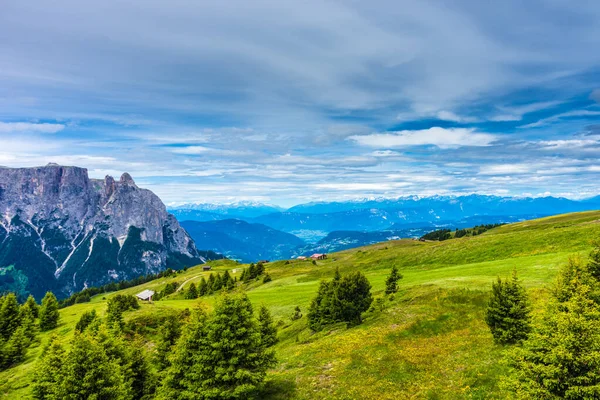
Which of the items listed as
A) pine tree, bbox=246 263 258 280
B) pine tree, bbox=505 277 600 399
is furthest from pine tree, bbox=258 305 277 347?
pine tree, bbox=246 263 258 280

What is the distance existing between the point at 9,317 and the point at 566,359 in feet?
304

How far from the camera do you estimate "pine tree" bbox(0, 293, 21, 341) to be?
66.7 meters

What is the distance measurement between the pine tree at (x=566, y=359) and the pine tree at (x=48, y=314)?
306 ft

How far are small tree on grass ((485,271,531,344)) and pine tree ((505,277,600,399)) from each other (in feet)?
43.6

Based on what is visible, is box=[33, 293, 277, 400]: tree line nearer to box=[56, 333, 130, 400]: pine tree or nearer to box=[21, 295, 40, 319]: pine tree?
box=[56, 333, 130, 400]: pine tree

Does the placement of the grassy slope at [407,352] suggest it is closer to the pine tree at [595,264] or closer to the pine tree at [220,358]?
the pine tree at [220,358]

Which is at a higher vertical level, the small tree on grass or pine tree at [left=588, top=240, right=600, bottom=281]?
pine tree at [left=588, top=240, right=600, bottom=281]

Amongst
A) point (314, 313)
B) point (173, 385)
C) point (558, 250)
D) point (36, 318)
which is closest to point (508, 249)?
point (558, 250)

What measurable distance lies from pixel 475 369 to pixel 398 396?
716cm

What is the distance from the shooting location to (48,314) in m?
75.9

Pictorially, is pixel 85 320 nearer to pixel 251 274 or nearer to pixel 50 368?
pixel 50 368

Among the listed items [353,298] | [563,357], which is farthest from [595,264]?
[353,298]

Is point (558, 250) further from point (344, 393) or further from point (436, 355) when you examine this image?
point (344, 393)

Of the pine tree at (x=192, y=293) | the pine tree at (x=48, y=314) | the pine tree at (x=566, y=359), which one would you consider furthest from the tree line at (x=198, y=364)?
the pine tree at (x=192, y=293)
